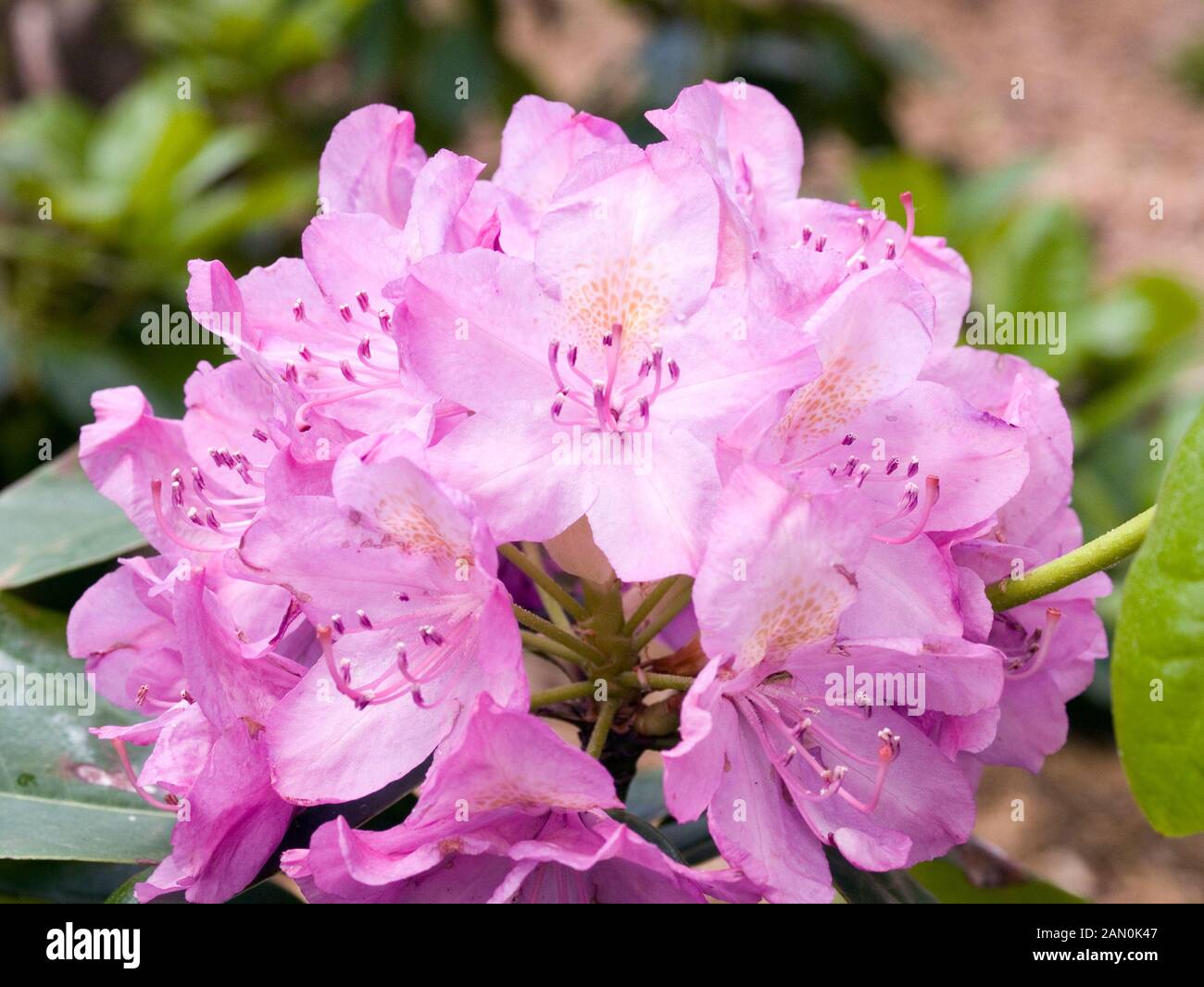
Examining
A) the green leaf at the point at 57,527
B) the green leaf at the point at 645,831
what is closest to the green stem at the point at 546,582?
the green leaf at the point at 645,831

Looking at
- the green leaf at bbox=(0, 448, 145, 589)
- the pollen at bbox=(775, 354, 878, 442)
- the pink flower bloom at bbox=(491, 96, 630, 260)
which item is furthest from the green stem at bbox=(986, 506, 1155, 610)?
the green leaf at bbox=(0, 448, 145, 589)

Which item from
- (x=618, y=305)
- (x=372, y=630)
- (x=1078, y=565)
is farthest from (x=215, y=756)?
(x=1078, y=565)

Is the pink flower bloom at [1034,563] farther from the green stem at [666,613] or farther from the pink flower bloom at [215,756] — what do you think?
the pink flower bloom at [215,756]

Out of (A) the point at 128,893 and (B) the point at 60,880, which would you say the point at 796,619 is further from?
(B) the point at 60,880

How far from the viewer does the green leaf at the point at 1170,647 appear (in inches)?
21.4

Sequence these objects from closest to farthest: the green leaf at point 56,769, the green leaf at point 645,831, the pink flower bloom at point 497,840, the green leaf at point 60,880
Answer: the pink flower bloom at point 497,840
the green leaf at point 645,831
the green leaf at point 56,769
the green leaf at point 60,880

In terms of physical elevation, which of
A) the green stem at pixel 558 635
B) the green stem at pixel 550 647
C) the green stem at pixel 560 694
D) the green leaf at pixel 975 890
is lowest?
the green leaf at pixel 975 890

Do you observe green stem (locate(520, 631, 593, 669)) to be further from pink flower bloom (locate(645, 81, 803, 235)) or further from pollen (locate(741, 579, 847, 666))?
pink flower bloom (locate(645, 81, 803, 235))

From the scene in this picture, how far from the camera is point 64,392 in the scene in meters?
1.90

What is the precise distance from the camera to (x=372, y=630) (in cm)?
63

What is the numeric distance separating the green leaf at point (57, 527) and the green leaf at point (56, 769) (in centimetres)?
4

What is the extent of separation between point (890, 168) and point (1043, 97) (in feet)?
10.5

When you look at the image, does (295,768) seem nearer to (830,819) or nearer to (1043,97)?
(830,819)

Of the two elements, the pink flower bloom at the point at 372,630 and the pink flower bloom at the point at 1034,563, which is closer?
the pink flower bloom at the point at 372,630
